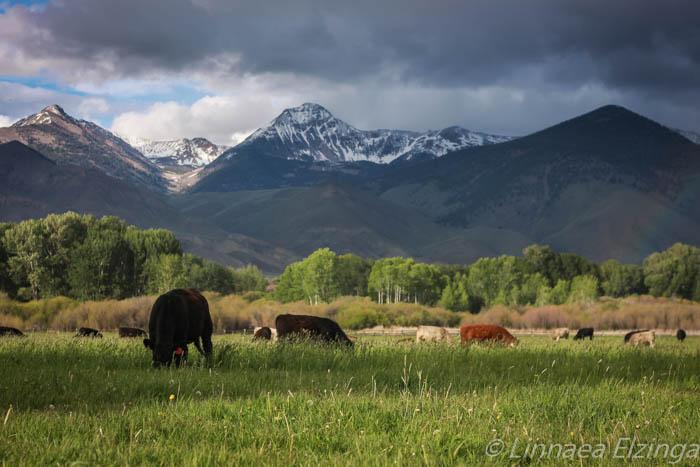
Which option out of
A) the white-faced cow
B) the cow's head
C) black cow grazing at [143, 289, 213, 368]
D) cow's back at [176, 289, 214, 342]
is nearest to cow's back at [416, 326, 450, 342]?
the white-faced cow

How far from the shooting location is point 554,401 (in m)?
10.6

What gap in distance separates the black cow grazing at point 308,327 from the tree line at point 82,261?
89.5m

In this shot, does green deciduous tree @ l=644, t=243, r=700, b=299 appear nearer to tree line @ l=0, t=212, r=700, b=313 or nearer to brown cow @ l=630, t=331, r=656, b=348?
tree line @ l=0, t=212, r=700, b=313

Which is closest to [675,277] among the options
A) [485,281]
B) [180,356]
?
[485,281]

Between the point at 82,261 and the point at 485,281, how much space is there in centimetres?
10847

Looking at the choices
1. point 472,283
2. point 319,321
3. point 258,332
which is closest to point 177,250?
point 472,283

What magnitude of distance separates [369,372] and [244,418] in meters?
6.40

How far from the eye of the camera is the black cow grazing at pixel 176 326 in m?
15.7

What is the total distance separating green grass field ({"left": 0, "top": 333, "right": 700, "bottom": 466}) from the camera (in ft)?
23.4

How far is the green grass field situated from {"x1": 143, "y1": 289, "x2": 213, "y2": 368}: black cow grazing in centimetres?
79

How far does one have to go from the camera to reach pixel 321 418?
8.58 metres

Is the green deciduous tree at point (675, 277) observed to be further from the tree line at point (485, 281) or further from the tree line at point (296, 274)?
the tree line at point (296, 274)

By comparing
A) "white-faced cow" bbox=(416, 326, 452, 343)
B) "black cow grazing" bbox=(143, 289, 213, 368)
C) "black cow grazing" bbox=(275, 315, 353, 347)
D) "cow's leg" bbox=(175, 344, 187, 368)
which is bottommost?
"white-faced cow" bbox=(416, 326, 452, 343)

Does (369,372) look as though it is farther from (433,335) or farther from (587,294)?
(587,294)
